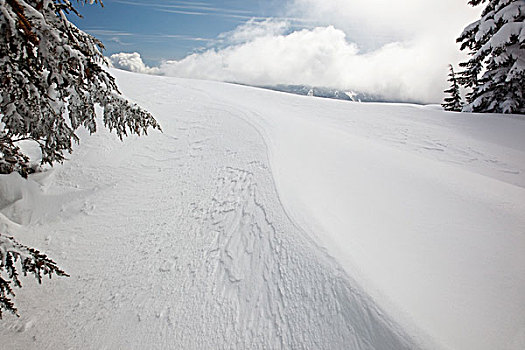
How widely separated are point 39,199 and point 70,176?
3.44 ft

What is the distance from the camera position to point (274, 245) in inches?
153

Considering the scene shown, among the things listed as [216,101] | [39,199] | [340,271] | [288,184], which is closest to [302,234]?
[340,271]

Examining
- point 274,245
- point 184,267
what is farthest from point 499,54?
point 184,267

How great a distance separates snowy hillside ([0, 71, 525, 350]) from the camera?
2650 millimetres

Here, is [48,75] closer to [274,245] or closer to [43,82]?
[43,82]

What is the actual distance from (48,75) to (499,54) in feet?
49.1

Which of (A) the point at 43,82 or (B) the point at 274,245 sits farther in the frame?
(B) the point at 274,245

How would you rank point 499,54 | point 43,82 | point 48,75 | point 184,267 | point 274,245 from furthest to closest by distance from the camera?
1. point 499,54
2. point 184,267
3. point 274,245
4. point 43,82
5. point 48,75

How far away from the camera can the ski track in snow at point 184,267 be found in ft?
9.63

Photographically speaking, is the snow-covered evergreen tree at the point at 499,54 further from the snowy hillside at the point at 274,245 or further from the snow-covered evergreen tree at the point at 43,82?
the snow-covered evergreen tree at the point at 43,82

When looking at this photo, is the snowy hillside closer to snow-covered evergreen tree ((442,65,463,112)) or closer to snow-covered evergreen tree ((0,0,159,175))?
snow-covered evergreen tree ((0,0,159,175))

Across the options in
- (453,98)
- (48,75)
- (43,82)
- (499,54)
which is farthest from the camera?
(453,98)

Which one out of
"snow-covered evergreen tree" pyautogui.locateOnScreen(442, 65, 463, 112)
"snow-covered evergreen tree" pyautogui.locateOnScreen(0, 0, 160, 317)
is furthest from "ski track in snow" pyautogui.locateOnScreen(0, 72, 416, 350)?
"snow-covered evergreen tree" pyautogui.locateOnScreen(442, 65, 463, 112)

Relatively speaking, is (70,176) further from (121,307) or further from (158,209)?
(121,307)
